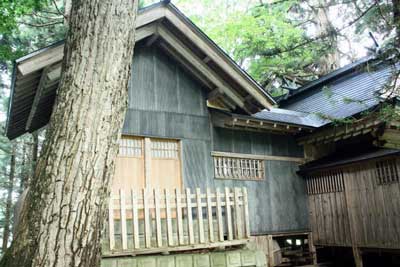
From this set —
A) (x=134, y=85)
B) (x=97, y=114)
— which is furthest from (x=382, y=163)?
(x=97, y=114)

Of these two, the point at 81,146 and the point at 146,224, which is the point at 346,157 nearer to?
the point at 146,224

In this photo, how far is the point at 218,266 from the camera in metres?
5.91

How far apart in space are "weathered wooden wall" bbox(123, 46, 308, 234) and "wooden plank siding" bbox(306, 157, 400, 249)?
1.56 feet

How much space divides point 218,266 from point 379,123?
4748mm

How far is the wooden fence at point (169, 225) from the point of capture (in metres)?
5.61

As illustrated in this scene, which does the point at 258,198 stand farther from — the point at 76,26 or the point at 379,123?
the point at 76,26

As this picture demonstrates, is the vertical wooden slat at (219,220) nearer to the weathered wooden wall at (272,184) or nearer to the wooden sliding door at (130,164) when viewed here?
the wooden sliding door at (130,164)

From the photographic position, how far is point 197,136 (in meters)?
8.54

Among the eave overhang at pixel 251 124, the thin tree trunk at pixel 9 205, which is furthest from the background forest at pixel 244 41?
the eave overhang at pixel 251 124

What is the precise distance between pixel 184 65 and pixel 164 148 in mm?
2059

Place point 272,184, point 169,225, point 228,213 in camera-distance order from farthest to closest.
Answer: point 272,184 < point 228,213 < point 169,225

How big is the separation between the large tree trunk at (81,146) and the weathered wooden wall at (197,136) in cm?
455

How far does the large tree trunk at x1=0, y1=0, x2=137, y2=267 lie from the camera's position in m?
2.49

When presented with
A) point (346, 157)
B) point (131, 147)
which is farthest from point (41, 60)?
point (346, 157)
